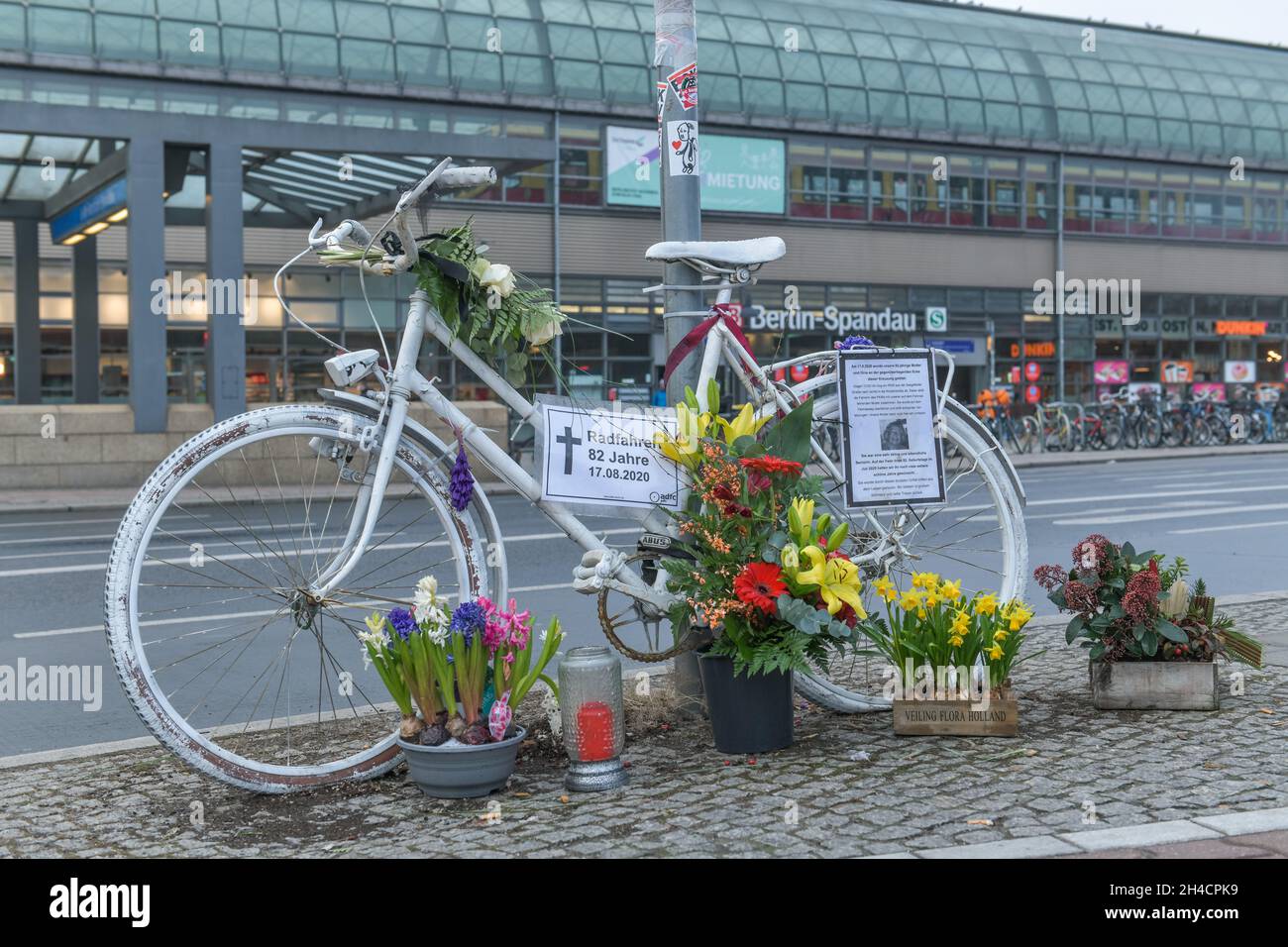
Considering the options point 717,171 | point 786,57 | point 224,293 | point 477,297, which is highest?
point 786,57

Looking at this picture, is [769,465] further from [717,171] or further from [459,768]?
[717,171]

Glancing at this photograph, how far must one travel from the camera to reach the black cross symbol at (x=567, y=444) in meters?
4.89

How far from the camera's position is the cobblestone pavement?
3.98 meters

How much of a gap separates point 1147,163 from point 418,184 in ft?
132

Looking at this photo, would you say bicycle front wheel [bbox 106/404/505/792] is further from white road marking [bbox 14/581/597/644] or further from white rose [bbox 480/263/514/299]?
white road marking [bbox 14/581/597/644]

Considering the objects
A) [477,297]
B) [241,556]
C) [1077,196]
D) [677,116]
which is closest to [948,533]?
[677,116]

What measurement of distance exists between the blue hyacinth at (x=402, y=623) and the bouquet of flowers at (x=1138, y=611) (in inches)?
96.9

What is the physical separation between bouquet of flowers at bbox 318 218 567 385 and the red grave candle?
1203mm

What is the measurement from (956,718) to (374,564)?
2100 mm

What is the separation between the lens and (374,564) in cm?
494

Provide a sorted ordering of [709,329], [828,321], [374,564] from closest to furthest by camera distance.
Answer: [374,564], [709,329], [828,321]

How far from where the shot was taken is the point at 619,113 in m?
33.4
